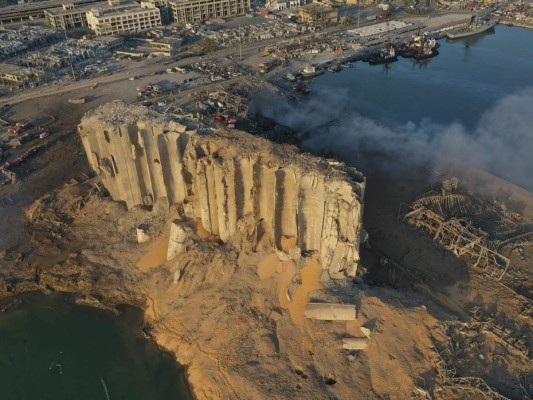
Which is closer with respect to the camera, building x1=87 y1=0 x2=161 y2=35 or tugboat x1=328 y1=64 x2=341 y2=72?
tugboat x1=328 y1=64 x2=341 y2=72

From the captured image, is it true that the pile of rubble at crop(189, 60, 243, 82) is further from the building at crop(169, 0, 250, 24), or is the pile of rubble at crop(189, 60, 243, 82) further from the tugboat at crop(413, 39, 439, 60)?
the tugboat at crop(413, 39, 439, 60)

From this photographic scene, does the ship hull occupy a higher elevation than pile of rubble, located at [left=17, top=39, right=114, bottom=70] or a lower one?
lower

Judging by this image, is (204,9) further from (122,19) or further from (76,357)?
(76,357)

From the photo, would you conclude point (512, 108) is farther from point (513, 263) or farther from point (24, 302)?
point (24, 302)

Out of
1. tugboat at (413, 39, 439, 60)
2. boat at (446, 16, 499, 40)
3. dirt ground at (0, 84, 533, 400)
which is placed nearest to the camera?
dirt ground at (0, 84, 533, 400)

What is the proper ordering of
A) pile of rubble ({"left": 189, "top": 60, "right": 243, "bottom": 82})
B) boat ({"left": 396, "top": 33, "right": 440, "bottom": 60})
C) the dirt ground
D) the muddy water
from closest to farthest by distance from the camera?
the dirt ground → the muddy water → pile of rubble ({"left": 189, "top": 60, "right": 243, "bottom": 82}) → boat ({"left": 396, "top": 33, "right": 440, "bottom": 60})

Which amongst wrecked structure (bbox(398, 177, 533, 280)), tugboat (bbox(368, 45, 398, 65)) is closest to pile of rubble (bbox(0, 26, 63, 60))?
tugboat (bbox(368, 45, 398, 65))

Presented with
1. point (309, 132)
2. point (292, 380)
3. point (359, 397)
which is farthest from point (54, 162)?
point (359, 397)

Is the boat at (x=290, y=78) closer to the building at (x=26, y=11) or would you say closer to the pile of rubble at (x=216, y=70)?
the pile of rubble at (x=216, y=70)
